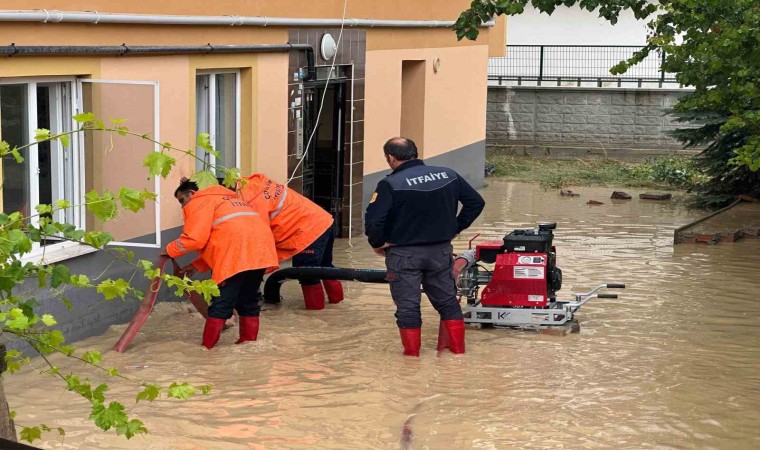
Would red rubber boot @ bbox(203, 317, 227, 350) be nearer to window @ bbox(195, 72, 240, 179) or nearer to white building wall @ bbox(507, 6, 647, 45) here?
window @ bbox(195, 72, 240, 179)

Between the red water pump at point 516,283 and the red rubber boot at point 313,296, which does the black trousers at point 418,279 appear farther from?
the red rubber boot at point 313,296

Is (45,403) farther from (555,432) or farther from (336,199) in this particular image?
(336,199)

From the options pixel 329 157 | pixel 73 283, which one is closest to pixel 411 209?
pixel 73 283

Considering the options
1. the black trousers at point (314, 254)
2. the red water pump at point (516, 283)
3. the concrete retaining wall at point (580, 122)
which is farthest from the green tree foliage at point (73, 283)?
the concrete retaining wall at point (580, 122)

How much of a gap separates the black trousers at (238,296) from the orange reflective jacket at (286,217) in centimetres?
89

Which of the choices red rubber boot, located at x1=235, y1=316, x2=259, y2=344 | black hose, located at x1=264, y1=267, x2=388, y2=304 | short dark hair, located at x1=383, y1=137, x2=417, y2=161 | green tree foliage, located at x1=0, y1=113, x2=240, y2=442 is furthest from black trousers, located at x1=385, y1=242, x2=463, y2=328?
green tree foliage, located at x1=0, y1=113, x2=240, y2=442

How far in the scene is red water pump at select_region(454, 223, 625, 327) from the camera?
9.69 meters

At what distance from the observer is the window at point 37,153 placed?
9070mm

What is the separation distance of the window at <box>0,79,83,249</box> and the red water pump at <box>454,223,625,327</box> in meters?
3.26

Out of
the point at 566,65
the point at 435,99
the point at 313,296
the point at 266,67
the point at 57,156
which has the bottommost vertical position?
the point at 313,296

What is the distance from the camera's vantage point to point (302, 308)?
1119 cm

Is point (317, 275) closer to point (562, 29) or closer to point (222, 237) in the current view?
point (222, 237)

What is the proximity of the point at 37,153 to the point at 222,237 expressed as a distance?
1700mm

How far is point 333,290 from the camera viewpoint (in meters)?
11.3
